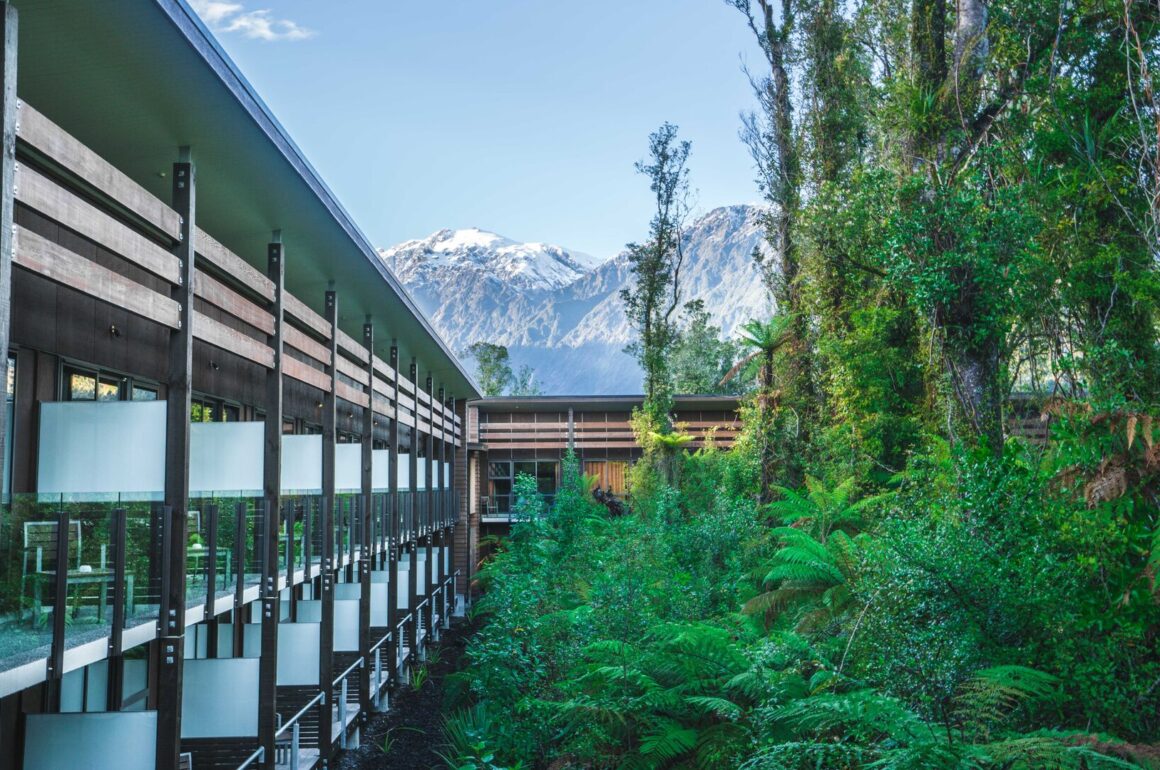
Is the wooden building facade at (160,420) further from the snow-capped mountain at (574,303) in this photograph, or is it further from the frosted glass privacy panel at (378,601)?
the snow-capped mountain at (574,303)

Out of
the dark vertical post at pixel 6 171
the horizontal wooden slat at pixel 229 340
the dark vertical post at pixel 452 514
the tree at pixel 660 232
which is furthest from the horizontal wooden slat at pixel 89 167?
the tree at pixel 660 232

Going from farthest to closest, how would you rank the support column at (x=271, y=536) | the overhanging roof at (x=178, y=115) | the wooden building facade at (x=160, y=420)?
the support column at (x=271, y=536) < the overhanging roof at (x=178, y=115) < the wooden building facade at (x=160, y=420)

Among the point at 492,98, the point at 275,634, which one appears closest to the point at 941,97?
the point at 275,634

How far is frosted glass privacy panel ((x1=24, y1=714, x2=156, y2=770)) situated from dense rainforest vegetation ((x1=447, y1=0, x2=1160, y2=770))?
2.66 meters

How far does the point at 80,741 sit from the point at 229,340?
388 cm

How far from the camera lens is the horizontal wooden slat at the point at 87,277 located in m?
5.96

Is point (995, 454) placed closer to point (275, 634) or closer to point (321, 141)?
point (275, 634)

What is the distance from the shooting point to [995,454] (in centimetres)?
981

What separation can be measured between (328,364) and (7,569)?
8.46 meters

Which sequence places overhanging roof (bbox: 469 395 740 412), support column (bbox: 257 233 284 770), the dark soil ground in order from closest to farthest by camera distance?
support column (bbox: 257 233 284 770)
the dark soil ground
overhanging roof (bbox: 469 395 740 412)

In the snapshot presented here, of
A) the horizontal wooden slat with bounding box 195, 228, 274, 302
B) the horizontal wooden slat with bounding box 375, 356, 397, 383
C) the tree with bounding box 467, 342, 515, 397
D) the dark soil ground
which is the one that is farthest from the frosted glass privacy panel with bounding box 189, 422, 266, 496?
the tree with bounding box 467, 342, 515, 397

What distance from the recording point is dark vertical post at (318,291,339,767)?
12.8 meters

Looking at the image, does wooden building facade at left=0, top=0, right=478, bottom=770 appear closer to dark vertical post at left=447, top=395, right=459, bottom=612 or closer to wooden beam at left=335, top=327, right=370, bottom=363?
wooden beam at left=335, top=327, right=370, bottom=363

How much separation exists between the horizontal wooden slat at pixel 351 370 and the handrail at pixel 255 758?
5.80 m
